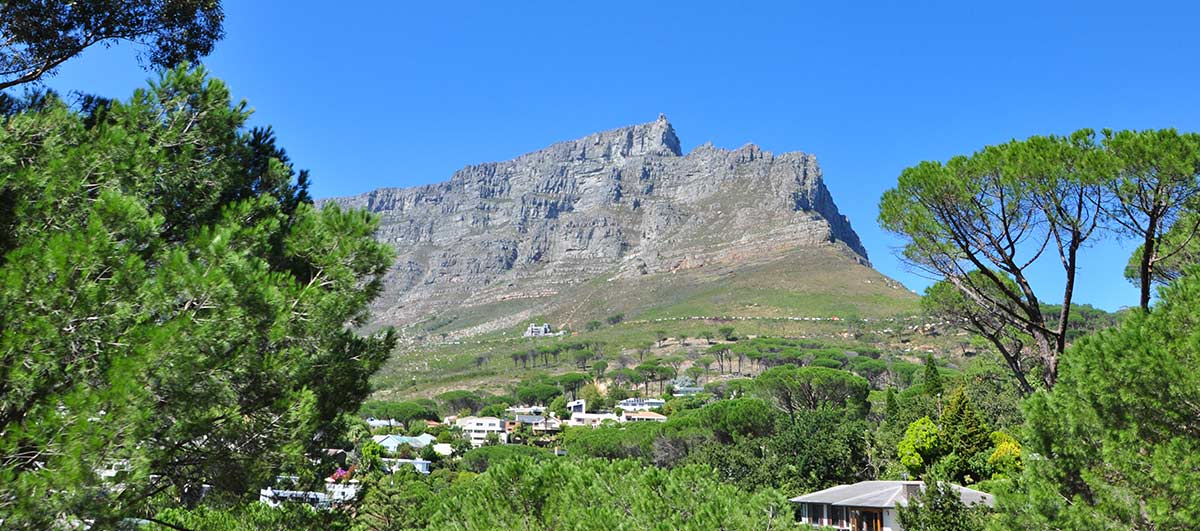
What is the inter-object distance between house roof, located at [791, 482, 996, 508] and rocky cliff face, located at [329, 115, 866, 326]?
93584 mm

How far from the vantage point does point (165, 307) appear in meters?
4.20

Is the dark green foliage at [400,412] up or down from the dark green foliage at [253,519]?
up

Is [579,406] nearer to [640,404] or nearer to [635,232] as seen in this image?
[640,404]

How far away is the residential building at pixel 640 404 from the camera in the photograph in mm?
66637

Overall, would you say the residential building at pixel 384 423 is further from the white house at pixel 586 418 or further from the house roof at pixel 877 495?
the house roof at pixel 877 495

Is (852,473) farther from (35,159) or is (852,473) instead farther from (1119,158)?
(35,159)

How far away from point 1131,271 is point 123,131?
49.9 feet

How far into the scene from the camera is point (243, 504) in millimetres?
5285

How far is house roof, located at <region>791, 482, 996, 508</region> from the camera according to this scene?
1830cm

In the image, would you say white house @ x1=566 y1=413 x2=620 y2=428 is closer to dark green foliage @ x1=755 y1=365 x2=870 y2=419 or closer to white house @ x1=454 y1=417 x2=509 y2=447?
white house @ x1=454 y1=417 x2=509 y2=447

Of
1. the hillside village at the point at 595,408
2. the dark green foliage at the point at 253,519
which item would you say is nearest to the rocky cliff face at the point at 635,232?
the hillside village at the point at 595,408

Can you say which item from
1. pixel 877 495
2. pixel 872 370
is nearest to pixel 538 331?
pixel 872 370

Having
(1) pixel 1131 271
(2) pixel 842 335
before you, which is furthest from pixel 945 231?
→ (2) pixel 842 335

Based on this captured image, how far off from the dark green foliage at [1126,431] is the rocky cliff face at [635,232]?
4297 inches
